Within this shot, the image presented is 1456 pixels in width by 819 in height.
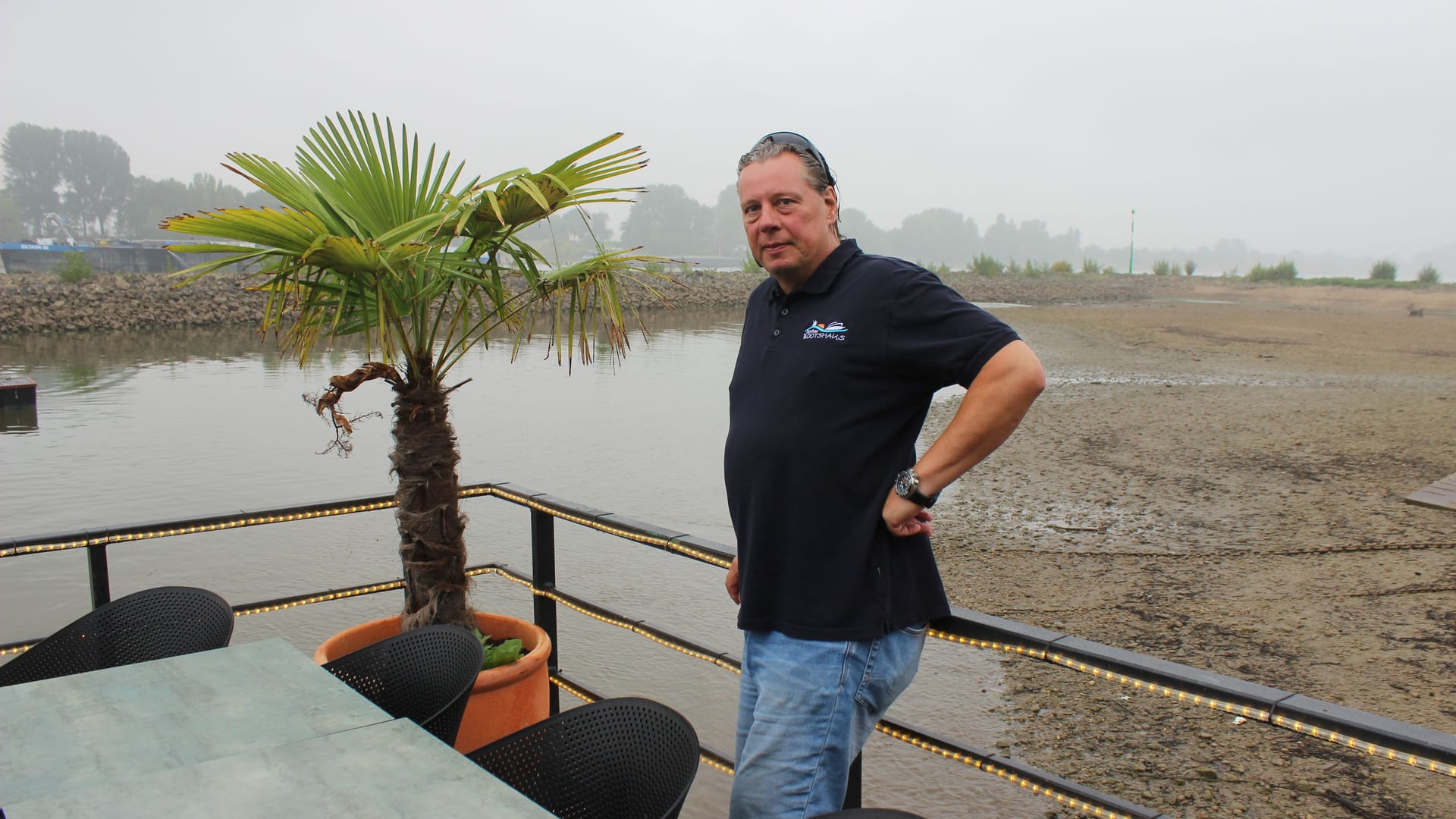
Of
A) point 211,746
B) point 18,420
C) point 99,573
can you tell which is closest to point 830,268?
point 211,746

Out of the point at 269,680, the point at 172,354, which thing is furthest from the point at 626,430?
the point at 172,354

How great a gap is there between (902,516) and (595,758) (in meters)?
0.91

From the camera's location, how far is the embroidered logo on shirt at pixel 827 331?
190 cm

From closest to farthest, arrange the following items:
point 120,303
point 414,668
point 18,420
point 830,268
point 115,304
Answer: point 830,268
point 414,668
point 18,420
point 115,304
point 120,303

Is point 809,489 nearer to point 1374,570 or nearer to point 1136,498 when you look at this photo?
point 1374,570

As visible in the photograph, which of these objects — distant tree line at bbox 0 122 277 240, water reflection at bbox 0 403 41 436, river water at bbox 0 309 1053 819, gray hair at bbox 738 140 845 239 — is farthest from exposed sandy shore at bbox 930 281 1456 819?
distant tree line at bbox 0 122 277 240

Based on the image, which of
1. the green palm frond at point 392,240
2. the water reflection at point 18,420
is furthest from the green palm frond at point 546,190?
the water reflection at point 18,420

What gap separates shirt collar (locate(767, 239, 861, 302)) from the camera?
201cm

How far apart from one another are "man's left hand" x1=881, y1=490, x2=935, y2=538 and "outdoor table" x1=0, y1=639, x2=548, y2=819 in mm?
→ 784

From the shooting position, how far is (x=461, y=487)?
3.86m

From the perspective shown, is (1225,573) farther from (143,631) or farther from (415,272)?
(143,631)

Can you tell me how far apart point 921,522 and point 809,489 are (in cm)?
22

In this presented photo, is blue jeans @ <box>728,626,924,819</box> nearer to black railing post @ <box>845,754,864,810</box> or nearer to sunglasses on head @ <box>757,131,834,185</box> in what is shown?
black railing post @ <box>845,754,864,810</box>

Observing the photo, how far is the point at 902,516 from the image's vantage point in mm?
1840
